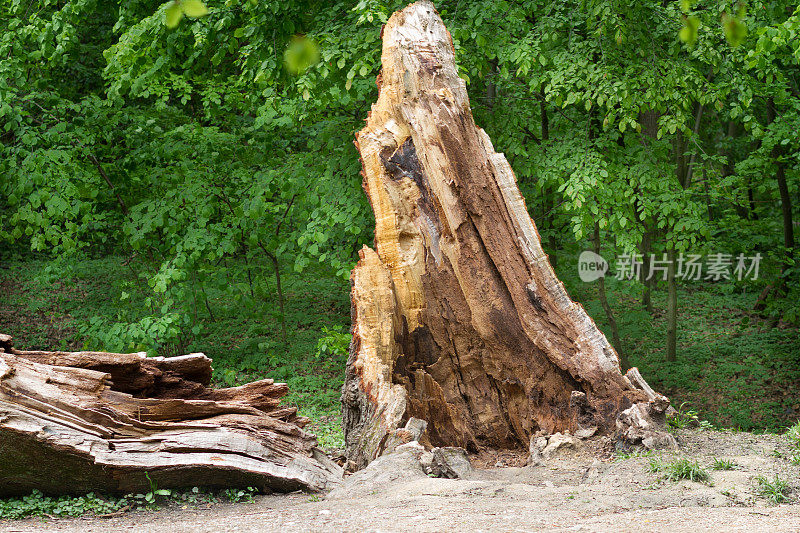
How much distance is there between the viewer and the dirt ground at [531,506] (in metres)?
3.41

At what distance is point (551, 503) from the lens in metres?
3.85

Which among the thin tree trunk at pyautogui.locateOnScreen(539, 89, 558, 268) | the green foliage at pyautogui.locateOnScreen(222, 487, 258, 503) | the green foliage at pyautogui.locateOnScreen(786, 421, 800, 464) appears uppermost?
the thin tree trunk at pyautogui.locateOnScreen(539, 89, 558, 268)

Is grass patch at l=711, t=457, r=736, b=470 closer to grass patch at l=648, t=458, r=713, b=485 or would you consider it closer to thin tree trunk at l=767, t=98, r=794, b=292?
grass patch at l=648, t=458, r=713, b=485

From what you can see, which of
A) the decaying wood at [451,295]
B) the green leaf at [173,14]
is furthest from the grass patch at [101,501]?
the green leaf at [173,14]

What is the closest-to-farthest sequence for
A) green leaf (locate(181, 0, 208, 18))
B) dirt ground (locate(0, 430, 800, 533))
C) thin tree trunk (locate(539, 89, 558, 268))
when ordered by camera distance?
green leaf (locate(181, 0, 208, 18)) < dirt ground (locate(0, 430, 800, 533)) < thin tree trunk (locate(539, 89, 558, 268))

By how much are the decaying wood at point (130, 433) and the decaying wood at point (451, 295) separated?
0.85 metres

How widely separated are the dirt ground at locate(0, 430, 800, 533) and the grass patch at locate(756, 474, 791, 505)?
0.05 meters

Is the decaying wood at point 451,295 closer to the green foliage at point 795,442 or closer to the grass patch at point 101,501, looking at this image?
the grass patch at point 101,501

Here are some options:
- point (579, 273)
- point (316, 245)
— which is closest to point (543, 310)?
point (316, 245)

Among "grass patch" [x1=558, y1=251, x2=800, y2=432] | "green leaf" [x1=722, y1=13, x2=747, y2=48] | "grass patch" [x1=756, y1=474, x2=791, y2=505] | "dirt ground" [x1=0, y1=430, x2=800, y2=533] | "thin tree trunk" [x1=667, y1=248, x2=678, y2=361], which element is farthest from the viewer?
"thin tree trunk" [x1=667, y1=248, x2=678, y2=361]

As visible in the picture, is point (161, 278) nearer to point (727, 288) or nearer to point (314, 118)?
point (314, 118)

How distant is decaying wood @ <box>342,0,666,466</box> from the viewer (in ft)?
17.7

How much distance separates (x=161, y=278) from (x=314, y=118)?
2.89 metres

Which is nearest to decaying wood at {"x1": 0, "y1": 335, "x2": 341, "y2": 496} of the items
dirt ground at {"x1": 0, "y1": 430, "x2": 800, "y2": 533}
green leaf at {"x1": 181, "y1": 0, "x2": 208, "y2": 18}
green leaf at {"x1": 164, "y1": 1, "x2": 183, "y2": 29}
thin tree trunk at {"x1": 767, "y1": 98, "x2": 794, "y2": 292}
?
dirt ground at {"x1": 0, "y1": 430, "x2": 800, "y2": 533}
